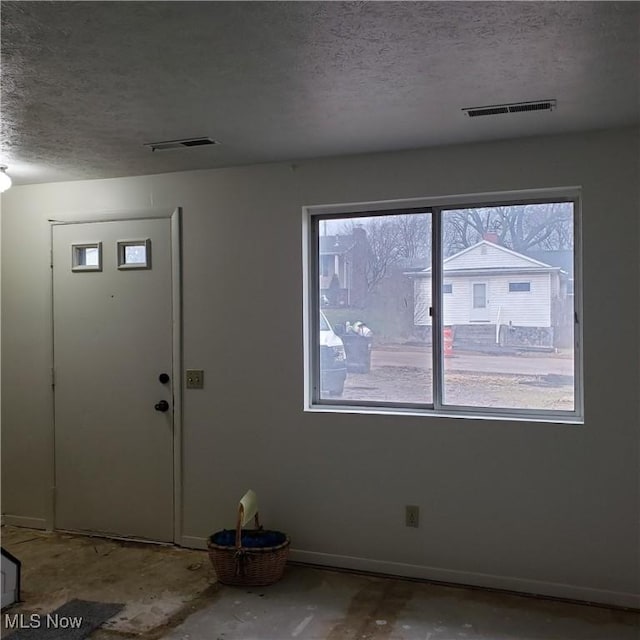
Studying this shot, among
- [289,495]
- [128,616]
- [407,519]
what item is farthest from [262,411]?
[128,616]

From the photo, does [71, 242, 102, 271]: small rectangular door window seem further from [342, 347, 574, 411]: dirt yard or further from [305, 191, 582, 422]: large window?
[342, 347, 574, 411]: dirt yard

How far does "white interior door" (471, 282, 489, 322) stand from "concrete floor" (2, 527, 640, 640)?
4.60 feet

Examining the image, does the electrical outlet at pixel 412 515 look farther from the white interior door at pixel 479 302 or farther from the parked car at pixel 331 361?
the white interior door at pixel 479 302

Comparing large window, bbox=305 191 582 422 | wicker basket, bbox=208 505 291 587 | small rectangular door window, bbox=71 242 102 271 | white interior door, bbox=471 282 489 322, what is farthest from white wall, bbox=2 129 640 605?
white interior door, bbox=471 282 489 322

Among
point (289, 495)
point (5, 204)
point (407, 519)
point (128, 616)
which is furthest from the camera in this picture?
point (5, 204)

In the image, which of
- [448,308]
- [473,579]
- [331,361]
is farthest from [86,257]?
[473,579]

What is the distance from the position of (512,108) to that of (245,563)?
2519 mm

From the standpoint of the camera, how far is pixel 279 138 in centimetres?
326

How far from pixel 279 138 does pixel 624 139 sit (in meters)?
1.65

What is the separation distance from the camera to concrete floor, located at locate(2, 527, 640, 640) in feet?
9.61

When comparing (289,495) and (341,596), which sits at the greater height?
(289,495)

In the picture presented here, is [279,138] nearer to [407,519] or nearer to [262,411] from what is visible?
[262,411]

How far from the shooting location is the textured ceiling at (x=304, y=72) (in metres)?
1.91

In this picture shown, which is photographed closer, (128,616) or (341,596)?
(128,616)
